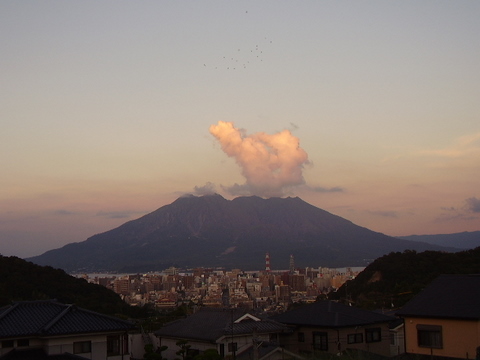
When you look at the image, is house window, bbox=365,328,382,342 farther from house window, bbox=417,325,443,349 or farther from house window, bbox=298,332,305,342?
house window, bbox=417,325,443,349

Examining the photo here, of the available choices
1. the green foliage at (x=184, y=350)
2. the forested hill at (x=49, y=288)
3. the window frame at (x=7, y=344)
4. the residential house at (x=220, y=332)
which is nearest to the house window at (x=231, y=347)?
the residential house at (x=220, y=332)

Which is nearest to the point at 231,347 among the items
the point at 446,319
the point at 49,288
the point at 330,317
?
the point at 330,317

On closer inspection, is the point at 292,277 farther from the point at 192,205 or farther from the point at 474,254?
the point at 192,205

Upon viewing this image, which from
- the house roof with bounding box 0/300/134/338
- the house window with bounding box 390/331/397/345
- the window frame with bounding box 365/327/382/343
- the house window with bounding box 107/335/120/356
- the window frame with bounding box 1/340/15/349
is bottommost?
the house window with bounding box 390/331/397/345

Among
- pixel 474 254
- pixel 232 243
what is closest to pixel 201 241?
pixel 232 243

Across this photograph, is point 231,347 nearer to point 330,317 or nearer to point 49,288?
point 330,317

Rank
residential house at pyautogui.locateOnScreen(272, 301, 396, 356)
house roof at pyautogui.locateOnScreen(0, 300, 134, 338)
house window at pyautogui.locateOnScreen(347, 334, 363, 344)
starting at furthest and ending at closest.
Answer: house window at pyautogui.locateOnScreen(347, 334, 363, 344) → residential house at pyautogui.locateOnScreen(272, 301, 396, 356) → house roof at pyautogui.locateOnScreen(0, 300, 134, 338)

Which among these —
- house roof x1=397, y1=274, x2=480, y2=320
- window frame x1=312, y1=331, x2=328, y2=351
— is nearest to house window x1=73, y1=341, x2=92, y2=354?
window frame x1=312, y1=331, x2=328, y2=351
